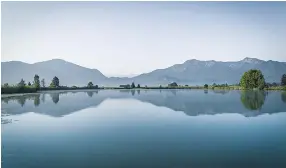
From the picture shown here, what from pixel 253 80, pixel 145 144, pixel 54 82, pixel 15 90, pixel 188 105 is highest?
pixel 54 82

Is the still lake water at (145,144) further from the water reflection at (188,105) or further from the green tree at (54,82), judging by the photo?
the green tree at (54,82)

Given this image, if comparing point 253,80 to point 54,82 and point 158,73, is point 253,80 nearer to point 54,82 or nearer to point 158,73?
point 54,82

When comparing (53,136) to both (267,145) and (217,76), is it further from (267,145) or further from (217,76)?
(217,76)

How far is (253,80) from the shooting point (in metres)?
68.4

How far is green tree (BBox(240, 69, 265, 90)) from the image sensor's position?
67225 mm

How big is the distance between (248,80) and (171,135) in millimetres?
61435

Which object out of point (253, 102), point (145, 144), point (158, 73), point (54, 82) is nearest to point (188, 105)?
point (253, 102)

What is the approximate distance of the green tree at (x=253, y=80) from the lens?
67.2 meters

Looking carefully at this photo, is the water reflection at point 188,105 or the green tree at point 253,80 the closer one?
the water reflection at point 188,105

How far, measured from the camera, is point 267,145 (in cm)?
1049

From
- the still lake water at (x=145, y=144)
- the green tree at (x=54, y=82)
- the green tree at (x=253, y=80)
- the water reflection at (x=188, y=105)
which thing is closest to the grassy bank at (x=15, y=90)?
the water reflection at (x=188, y=105)

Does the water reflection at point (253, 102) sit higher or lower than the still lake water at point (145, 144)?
higher

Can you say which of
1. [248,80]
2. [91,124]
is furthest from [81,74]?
[91,124]

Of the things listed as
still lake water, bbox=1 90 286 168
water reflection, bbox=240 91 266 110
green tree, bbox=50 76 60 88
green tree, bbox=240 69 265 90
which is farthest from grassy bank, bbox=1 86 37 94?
green tree, bbox=240 69 265 90
